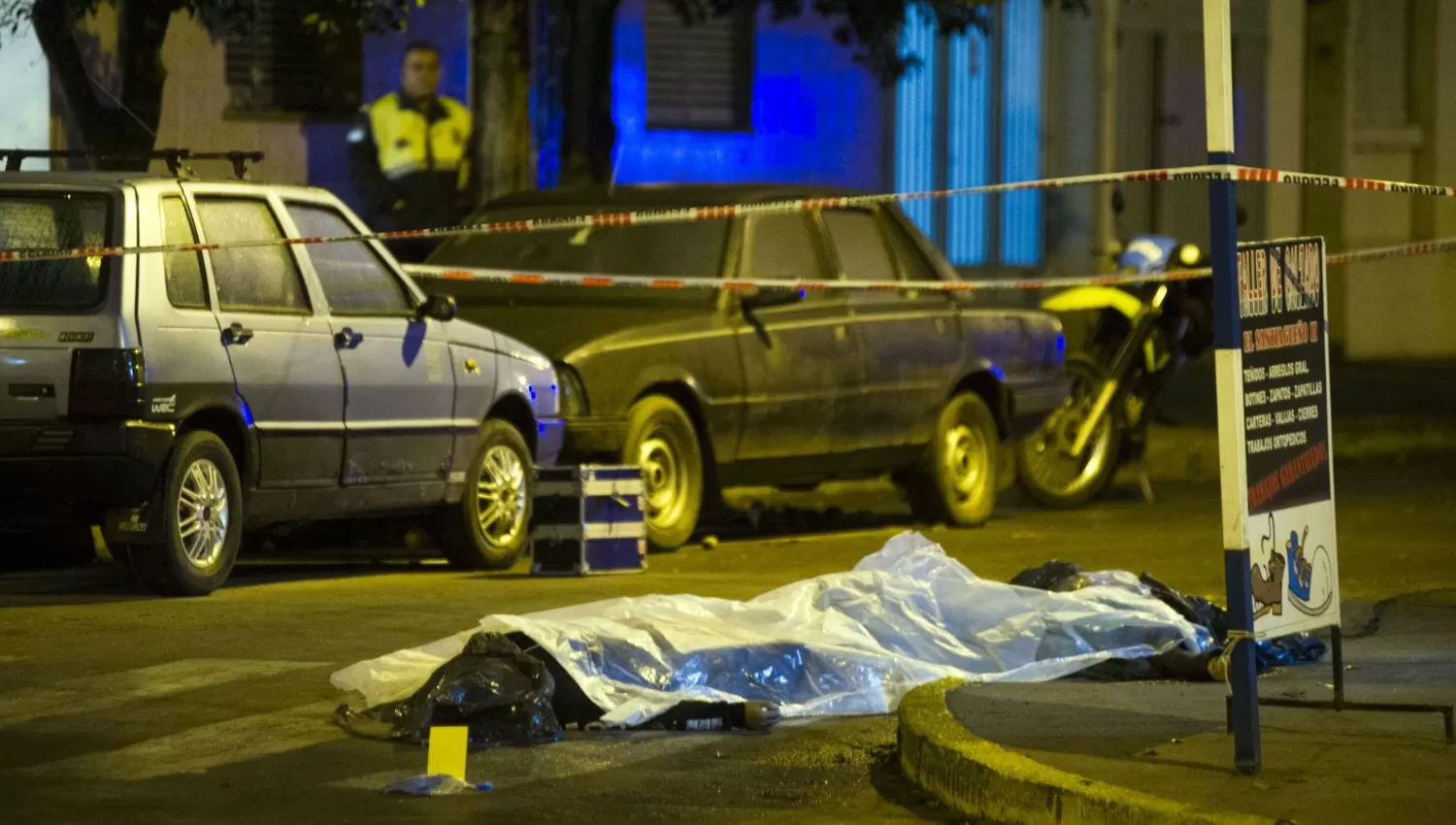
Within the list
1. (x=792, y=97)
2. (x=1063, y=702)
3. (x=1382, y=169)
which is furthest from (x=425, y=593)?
(x=1382, y=169)

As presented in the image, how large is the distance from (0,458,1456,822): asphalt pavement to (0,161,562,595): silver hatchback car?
37 cm

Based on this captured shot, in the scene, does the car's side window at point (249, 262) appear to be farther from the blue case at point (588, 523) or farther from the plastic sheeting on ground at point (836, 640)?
the plastic sheeting on ground at point (836, 640)

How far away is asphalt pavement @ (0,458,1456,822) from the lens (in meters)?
6.91

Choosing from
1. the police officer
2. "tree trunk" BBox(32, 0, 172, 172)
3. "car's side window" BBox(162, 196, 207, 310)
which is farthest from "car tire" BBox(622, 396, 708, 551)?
the police officer

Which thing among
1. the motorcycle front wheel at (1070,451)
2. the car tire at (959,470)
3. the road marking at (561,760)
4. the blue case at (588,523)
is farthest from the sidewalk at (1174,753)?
the motorcycle front wheel at (1070,451)

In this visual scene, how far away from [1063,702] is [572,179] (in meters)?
10.3

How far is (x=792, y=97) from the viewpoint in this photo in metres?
22.8

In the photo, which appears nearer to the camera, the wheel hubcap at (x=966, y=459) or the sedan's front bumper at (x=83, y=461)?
the sedan's front bumper at (x=83, y=461)

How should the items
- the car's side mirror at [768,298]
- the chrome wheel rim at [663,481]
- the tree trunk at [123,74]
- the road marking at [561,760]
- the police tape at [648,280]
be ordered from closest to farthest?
the road marking at [561,760] < the chrome wheel rim at [663,481] < the police tape at [648,280] < the car's side mirror at [768,298] < the tree trunk at [123,74]

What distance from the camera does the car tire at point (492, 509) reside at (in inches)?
489

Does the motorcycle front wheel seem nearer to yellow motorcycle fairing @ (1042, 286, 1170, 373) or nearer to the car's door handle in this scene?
yellow motorcycle fairing @ (1042, 286, 1170, 373)

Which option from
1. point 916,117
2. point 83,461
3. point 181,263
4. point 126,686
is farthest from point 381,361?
point 916,117

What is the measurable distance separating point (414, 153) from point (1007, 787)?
13.9 meters

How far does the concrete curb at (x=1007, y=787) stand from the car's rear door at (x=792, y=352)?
5.88 meters
